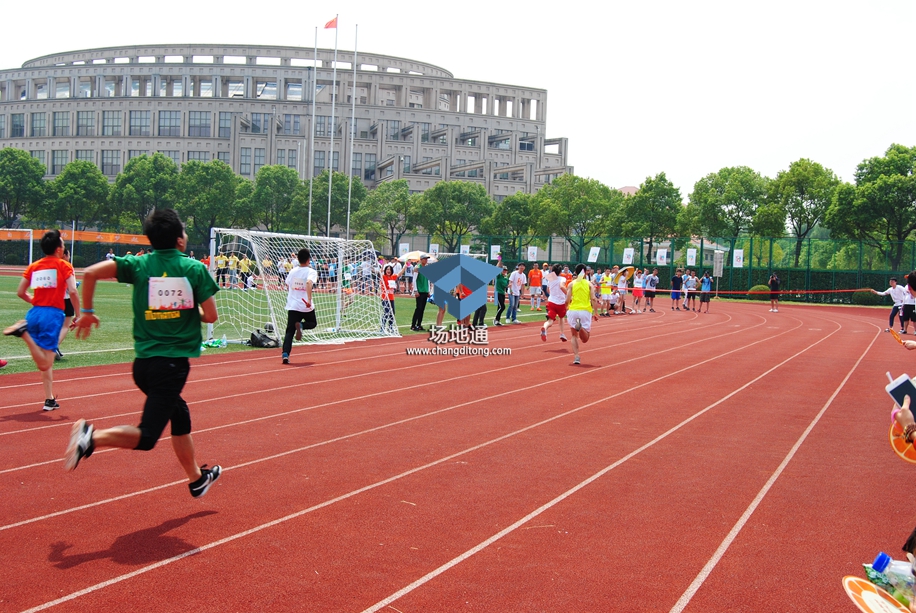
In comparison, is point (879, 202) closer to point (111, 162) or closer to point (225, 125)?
point (225, 125)

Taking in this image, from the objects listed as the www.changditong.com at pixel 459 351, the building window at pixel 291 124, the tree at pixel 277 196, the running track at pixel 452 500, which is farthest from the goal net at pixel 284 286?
the building window at pixel 291 124

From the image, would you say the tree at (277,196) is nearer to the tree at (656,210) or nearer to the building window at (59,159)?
the building window at (59,159)

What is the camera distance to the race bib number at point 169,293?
516cm

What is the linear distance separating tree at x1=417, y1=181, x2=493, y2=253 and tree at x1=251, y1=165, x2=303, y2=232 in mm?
11426

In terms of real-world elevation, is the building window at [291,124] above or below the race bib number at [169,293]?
above

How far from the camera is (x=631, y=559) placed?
4.92 metres

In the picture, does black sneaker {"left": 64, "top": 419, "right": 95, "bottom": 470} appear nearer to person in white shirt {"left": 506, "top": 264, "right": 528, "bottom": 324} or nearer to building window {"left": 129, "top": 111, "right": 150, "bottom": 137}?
person in white shirt {"left": 506, "top": 264, "right": 528, "bottom": 324}

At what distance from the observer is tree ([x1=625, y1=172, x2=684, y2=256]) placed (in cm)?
5903

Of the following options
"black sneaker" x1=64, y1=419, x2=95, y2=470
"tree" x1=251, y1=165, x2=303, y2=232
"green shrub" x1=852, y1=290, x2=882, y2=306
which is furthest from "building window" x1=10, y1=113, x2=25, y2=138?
"black sneaker" x1=64, y1=419, x2=95, y2=470

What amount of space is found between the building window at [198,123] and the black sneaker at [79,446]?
275ft

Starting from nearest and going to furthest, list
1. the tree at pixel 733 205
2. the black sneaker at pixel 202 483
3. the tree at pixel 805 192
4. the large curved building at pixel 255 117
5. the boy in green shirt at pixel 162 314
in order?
the boy in green shirt at pixel 162 314 < the black sneaker at pixel 202 483 < the tree at pixel 805 192 < the tree at pixel 733 205 < the large curved building at pixel 255 117

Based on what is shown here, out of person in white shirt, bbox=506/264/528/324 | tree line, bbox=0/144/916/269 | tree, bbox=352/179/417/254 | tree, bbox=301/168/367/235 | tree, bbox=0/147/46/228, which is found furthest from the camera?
tree, bbox=301/168/367/235

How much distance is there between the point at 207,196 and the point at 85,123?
25.9m

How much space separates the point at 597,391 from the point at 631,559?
6696 mm
